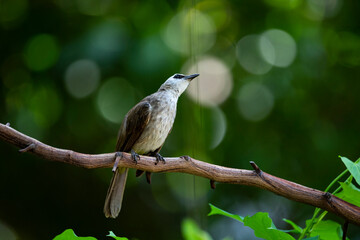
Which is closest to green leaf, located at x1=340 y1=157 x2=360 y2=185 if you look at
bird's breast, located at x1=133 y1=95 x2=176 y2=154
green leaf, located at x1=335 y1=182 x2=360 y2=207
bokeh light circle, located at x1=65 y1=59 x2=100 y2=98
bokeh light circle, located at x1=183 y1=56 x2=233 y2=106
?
green leaf, located at x1=335 y1=182 x2=360 y2=207

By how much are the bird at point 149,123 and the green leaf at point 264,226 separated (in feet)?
1.58

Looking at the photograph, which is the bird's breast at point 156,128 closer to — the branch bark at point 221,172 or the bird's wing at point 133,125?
the bird's wing at point 133,125

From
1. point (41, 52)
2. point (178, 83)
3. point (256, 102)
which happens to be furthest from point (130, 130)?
point (256, 102)

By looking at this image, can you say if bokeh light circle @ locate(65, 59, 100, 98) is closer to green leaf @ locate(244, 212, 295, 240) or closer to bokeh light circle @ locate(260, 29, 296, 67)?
bokeh light circle @ locate(260, 29, 296, 67)

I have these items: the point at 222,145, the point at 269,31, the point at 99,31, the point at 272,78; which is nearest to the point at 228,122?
the point at 222,145

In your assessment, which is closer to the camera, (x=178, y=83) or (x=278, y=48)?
(x=178, y=83)

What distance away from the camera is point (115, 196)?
2.72 ft

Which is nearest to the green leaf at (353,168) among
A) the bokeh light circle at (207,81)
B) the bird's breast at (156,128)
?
the bokeh light circle at (207,81)

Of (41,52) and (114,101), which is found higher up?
(41,52)

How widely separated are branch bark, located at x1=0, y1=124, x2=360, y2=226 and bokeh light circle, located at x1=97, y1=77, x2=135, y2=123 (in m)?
0.38

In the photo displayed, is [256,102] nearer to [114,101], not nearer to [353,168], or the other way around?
[114,101]

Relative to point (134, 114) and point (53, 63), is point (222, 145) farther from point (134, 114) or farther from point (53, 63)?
point (53, 63)

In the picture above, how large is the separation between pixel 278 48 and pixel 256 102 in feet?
0.59

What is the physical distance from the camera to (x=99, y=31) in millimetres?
1078
